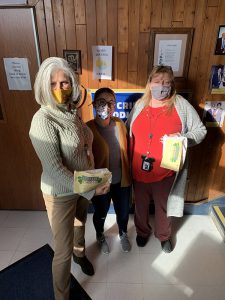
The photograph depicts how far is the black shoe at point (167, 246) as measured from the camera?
1.98 m

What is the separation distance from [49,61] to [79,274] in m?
1.55

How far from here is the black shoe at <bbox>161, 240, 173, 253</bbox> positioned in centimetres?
198

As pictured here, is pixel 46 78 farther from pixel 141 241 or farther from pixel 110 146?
pixel 141 241

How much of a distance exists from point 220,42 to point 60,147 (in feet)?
4.91

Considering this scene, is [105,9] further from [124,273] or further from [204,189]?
[124,273]

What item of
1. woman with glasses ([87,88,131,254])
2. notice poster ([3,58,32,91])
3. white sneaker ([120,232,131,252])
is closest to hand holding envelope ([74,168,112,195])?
woman with glasses ([87,88,131,254])

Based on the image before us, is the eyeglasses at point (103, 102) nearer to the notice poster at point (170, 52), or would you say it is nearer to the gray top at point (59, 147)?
the gray top at point (59, 147)

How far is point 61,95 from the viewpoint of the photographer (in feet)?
3.94

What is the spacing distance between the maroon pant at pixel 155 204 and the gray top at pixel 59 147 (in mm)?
636

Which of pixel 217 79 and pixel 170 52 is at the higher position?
pixel 170 52

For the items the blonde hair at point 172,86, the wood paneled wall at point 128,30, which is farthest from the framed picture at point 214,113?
the blonde hair at point 172,86

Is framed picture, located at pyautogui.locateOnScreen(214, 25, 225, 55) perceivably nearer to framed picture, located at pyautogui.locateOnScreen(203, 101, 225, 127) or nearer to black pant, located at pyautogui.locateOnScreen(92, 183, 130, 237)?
framed picture, located at pyautogui.locateOnScreen(203, 101, 225, 127)

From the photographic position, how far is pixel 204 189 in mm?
2359

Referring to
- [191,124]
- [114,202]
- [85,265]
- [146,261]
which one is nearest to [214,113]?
[191,124]
